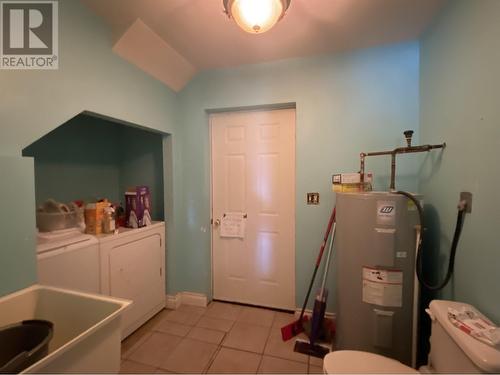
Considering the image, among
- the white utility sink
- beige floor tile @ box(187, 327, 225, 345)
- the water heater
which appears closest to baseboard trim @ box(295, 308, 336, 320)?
the water heater

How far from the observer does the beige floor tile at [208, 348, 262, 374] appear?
5.12ft

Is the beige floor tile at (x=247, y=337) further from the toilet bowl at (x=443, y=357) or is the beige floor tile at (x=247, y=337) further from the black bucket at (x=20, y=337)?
the black bucket at (x=20, y=337)

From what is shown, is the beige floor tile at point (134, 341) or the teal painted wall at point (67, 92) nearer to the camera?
the teal painted wall at point (67, 92)

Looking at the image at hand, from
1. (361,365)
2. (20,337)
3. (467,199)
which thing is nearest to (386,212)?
(467,199)

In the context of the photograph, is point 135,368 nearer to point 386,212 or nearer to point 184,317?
point 184,317

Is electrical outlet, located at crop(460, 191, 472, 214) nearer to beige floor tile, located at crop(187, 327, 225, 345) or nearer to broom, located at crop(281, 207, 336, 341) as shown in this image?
broom, located at crop(281, 207, 336, 341)

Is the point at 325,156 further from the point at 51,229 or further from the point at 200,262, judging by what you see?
the point at 51,229

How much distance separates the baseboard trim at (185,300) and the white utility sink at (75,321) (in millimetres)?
1411

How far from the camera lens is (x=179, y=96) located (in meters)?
2.38

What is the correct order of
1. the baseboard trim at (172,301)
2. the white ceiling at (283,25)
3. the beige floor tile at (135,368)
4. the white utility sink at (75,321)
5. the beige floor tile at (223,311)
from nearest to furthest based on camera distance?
the white utility sink at (75,321) < the white ceiling at (283,25) < the beige floor tile at (135,368) < the beige floor tile at (223,311) < the baseboard trim at (172,301)

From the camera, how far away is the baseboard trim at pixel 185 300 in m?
2.35

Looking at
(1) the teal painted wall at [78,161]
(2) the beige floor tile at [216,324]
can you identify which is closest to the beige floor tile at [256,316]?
(2) the beige floor tile at [216,324]

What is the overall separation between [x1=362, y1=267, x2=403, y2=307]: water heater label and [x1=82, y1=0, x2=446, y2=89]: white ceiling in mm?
1756

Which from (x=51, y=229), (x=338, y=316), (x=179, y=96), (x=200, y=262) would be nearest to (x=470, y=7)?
(x=338, y=316)
